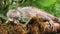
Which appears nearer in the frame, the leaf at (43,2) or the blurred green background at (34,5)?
the blurred green background at (34,5)

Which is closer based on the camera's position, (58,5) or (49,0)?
(49,0)

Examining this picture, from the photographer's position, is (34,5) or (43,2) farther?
(34,5)

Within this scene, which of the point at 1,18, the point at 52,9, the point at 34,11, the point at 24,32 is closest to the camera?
the point at 24,32

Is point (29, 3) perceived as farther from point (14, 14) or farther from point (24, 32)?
point (24, 32)

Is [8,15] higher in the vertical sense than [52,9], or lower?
higher

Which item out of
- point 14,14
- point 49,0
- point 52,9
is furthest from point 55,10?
point 14,14

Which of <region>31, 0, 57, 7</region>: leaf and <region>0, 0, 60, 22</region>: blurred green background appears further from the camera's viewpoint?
<region>31, 0, 57, 7</region>: leaf

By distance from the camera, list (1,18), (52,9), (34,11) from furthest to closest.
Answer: (52,9) → (34,11) → (1,18)
